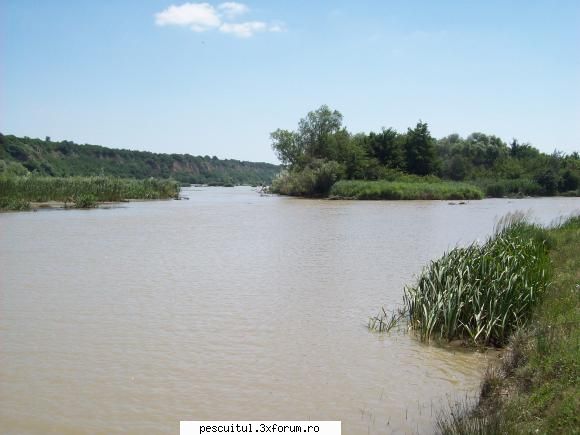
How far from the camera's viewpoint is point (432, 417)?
5.91m

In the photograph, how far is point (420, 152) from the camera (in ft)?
224

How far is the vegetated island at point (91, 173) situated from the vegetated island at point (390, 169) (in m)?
14.4

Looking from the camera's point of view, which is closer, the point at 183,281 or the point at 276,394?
the point at 276,394

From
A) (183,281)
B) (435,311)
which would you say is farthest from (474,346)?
(183,281)

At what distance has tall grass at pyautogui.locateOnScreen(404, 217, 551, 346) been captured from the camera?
812cm

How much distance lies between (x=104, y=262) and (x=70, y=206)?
24701 mm

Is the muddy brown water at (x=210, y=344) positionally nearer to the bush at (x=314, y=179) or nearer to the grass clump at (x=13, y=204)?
the grass clump at (x=13, y=204)

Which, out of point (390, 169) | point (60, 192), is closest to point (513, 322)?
point (60, 192)

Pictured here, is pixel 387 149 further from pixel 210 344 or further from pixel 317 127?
pixel 210 344

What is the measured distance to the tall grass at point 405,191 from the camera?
5412 centimetres

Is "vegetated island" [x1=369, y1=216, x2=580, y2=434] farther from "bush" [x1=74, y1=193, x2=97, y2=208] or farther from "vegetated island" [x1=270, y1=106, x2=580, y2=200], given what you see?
"vegetated island" [x1=270, y1=106, x2=580, y2=200]

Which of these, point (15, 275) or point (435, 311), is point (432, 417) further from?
point (15, 275)

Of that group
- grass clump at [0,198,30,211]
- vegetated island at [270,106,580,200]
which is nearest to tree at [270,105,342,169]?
vegetated island at [270,106,580,200]

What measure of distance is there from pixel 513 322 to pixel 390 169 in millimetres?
56402
